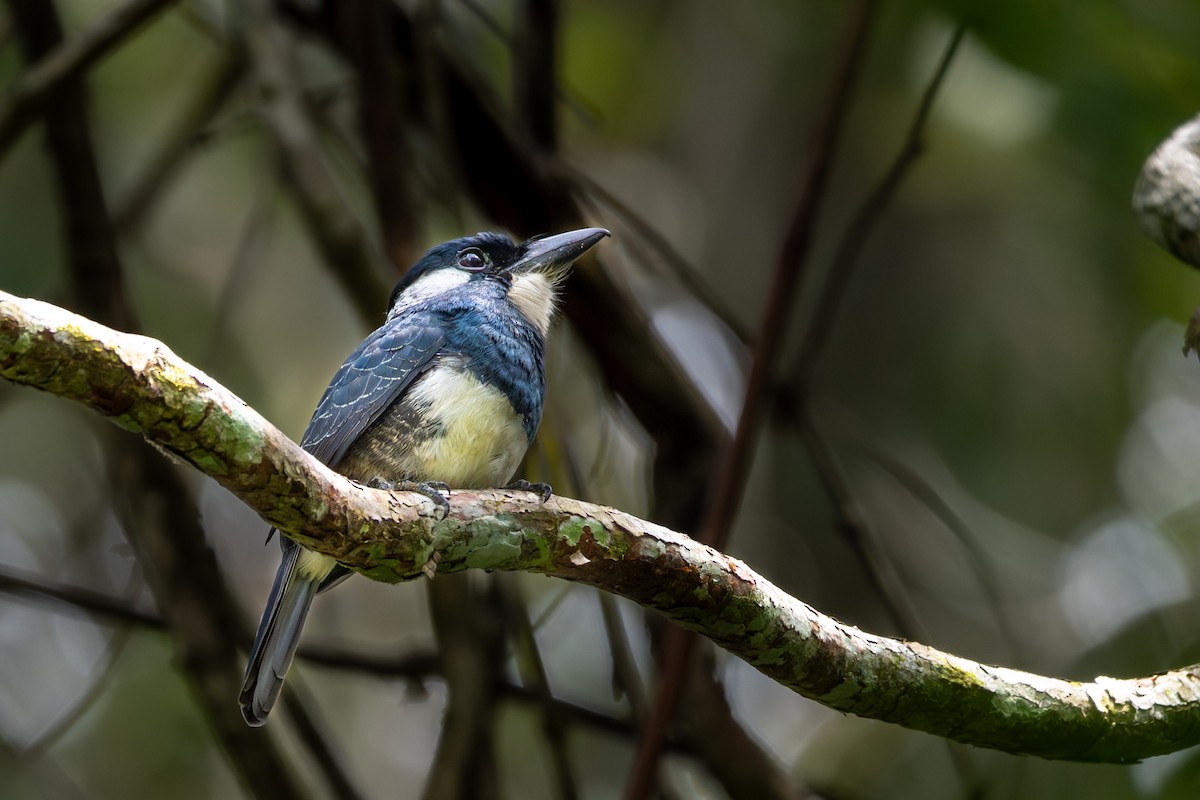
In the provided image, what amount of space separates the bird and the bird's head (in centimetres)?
8

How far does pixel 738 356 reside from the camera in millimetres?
3666

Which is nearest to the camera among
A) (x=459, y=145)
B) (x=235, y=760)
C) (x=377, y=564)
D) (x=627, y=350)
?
(x=377, y=564)

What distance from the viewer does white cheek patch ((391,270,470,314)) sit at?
2.96 meters

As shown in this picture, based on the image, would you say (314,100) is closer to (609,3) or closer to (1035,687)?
(609,3)

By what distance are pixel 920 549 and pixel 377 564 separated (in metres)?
3.17

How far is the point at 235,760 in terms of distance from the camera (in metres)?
3.03

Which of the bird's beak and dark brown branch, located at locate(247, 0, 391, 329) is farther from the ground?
the bird's beak

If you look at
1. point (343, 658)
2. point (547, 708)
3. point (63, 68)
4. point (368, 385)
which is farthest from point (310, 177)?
point (547, 708)

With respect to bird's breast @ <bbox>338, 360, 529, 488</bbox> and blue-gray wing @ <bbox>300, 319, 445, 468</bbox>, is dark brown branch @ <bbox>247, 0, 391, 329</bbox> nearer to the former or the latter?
blue-gray wing @ <bbox>300, 319, 445, 468</bbox>

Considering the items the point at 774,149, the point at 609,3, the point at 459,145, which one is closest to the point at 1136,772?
the point at 459,145


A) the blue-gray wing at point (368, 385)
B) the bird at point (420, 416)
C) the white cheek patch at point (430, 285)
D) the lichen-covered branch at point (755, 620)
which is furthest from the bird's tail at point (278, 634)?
the white cheek patch at point (430, 285)

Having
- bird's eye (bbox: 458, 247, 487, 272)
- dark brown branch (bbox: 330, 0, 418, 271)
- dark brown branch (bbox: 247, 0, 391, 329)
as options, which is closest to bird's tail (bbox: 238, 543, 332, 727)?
bird's eye (bbox: 458, 247, 487, 272)

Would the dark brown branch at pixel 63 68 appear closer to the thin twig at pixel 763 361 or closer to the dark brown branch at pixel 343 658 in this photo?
the dark brown branch at pixel 343 658

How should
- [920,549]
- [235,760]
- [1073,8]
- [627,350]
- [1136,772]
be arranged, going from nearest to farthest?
1. [1136,772]
2. [235,760]
3. [1073,8]
4. [627,350]
5. [920,549]
